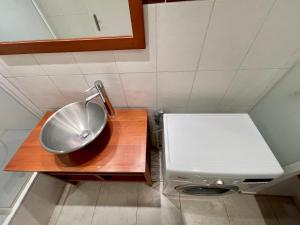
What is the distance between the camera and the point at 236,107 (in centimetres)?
117

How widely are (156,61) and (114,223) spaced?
1.35 m

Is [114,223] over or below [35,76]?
below

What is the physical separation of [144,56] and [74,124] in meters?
0.66

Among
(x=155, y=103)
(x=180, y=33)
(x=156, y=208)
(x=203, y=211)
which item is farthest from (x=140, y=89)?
(x=203, y=211)

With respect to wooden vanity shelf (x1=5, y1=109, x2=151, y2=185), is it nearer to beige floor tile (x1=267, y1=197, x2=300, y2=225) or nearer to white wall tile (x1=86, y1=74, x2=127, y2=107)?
white wall tile (x1=86, y1=74, x2=127, y2=107)

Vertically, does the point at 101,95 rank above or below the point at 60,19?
below

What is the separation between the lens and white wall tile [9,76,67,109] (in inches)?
39.2

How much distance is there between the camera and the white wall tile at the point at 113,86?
0.95 metres

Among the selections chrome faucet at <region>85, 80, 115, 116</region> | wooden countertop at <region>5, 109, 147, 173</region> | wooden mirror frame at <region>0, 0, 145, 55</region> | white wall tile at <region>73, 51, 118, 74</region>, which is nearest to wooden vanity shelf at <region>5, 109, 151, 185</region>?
wooden countertop at <region>5, 109, 147, 173</region>

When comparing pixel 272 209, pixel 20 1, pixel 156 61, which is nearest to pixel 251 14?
pixel 156 61

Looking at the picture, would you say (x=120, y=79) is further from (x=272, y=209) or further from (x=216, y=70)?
(x=272, y=209)

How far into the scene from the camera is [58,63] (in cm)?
89

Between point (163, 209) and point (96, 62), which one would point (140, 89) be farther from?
point (163, 209)

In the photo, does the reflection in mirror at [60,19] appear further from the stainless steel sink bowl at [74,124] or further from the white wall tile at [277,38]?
the white wall tile at [277,38]
